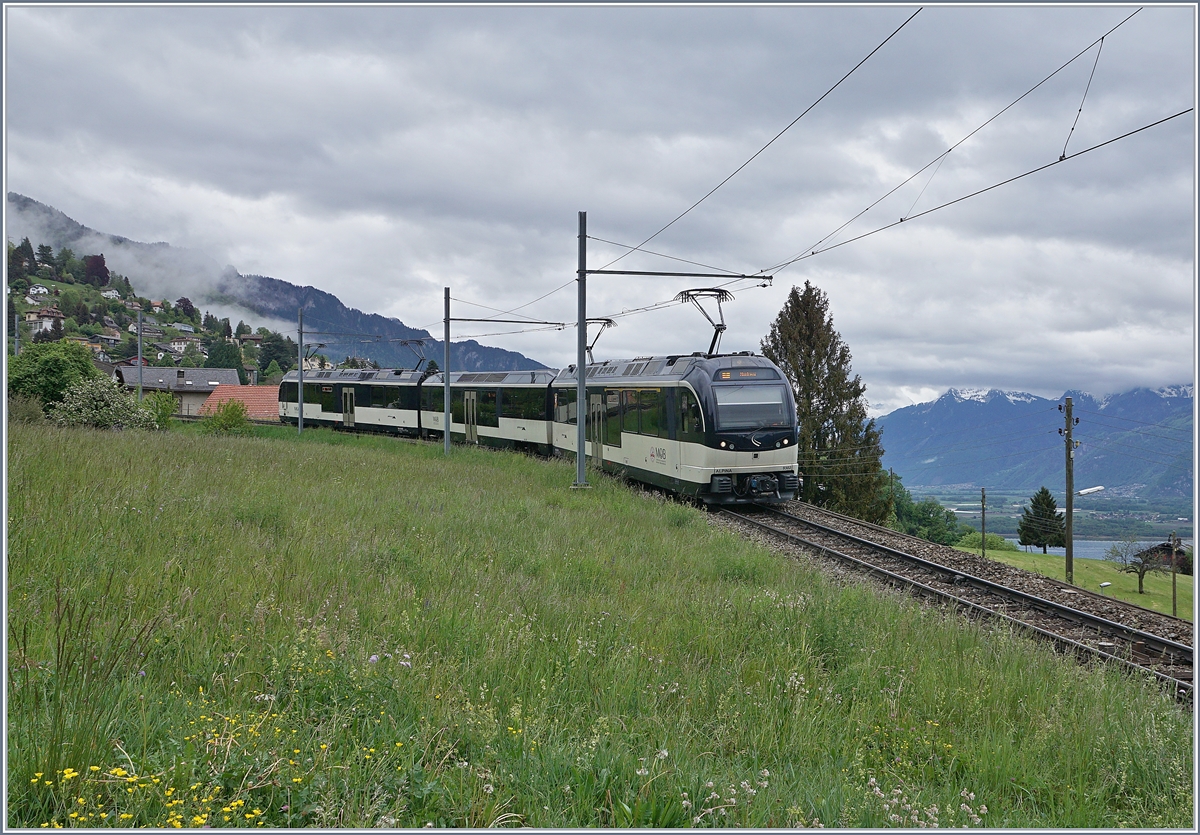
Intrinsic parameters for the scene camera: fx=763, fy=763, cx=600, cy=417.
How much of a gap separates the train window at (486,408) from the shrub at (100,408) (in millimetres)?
12621

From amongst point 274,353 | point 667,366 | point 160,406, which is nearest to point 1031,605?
point 667,366

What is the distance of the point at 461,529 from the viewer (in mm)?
10359

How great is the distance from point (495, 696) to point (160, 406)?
1241 inches

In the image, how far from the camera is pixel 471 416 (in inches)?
1361

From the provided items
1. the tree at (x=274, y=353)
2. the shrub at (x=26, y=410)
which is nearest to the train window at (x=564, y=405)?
the shrub at (x=26, y=410)

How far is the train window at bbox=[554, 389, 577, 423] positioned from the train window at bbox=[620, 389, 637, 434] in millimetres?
4935

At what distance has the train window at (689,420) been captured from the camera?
16438 millimetres

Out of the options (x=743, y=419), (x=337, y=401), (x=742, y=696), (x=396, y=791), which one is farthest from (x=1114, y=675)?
(x=337, y=401)

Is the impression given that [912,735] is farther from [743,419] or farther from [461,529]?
[743,419]

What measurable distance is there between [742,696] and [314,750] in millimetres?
2597

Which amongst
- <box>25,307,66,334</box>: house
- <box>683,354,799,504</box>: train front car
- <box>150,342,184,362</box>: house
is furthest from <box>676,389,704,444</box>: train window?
<box>150,342,184,362</box>: house

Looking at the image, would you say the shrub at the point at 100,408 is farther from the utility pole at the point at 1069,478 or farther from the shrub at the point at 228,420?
the utility pole at the point at 1069,478

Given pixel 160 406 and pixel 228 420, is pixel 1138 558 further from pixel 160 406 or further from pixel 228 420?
pixel 160 406

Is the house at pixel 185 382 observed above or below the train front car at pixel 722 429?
above
